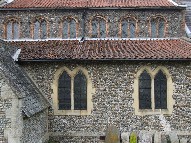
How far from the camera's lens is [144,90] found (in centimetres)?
1667

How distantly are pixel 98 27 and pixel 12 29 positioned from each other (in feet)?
14.5

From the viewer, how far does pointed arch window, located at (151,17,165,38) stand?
19141mm

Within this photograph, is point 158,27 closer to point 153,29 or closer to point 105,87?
point 153,29

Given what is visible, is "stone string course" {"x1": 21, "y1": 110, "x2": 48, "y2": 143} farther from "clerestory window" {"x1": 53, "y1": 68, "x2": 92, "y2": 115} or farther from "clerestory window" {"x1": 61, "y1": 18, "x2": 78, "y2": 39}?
"clerestory window" {"x1": 61, "y1": 18, "x2": 78, "y2": 39}

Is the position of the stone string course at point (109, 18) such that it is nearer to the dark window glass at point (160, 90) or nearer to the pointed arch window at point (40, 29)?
the pointed arch window at point (40, 29)

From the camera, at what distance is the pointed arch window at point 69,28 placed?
19.2 m

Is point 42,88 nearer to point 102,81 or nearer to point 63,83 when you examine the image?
point 63,83

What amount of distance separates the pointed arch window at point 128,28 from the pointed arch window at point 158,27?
3.18 feet

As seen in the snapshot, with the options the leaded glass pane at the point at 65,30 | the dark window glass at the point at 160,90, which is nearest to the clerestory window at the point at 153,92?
the dark window glass at the point at 160,90

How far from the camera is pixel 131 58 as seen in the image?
16.1 m

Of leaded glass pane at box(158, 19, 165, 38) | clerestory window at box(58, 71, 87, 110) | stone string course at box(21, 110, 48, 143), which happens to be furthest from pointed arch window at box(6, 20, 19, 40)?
leaded glass pane at box(158, 19, 165, 38)

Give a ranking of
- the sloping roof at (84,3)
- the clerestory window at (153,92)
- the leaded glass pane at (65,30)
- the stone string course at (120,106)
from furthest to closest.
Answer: the sloping roof at (84,3) < the leaded glass pane at (65,30) < the clerestory window at (153,92) < the stone string course at (120,106)

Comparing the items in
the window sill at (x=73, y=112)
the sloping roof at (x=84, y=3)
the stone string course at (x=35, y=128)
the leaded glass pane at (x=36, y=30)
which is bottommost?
the stone string course at (x=35, y=128)

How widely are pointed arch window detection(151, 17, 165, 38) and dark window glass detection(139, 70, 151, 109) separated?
129 inches
